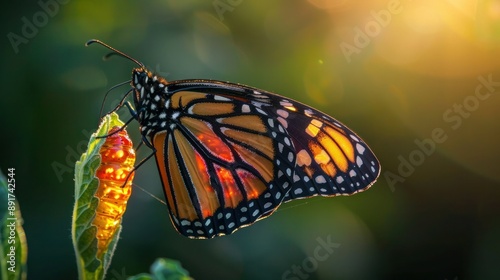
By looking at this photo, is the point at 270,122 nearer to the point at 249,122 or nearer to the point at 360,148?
the point at 249,122

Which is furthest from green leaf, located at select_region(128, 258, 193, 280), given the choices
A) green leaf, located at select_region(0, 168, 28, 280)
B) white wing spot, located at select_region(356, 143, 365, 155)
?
white wing spot, located at select_region(356, 143, 365, 155)

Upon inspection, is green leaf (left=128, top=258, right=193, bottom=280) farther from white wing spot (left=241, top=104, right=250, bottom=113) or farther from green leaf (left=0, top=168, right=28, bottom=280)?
white wing spot (left=241, top=104, right=250, bottom=113)

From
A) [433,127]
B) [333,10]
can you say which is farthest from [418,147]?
[333,10]

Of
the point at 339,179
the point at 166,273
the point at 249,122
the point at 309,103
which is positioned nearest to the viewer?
the point at 166,273

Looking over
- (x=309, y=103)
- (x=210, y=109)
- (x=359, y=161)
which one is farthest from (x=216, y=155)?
(x=309, y=103)

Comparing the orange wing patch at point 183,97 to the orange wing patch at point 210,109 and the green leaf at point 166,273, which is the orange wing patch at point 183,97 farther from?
the green leaf at point 166,273

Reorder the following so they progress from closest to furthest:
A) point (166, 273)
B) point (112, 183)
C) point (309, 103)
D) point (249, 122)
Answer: point (166, 273), point (112, 183), point (249, 122), point (309, 103)

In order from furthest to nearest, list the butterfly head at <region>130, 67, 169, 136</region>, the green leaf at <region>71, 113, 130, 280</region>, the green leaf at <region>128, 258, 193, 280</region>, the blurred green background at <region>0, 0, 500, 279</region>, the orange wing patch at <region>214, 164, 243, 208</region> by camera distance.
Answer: the blurred green background at <region>0, 0, 500, 279</region> → the orange wing patch at <region>214, 164, 243, 208</region> → the butterfly head at <region>130, 67, 169, 136</region> → the green leaf at <region>71, 113, 130, 280</region> → the green leaf at <region>128, 258, 193, 280</region>
